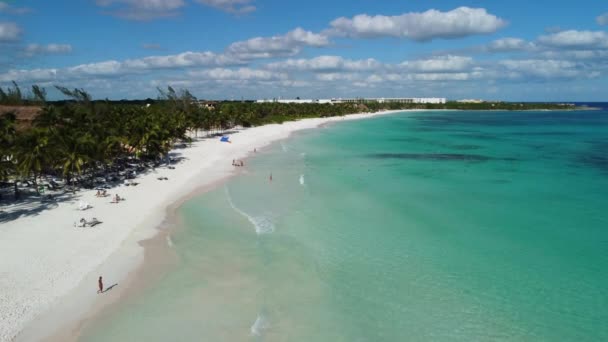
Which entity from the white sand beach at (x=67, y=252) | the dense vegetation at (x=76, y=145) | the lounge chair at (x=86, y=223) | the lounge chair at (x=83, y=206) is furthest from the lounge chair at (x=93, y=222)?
the dense vegetation at (x=76, y=145)

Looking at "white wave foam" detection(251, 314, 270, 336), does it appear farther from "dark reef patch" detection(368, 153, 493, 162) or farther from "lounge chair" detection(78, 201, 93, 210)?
"dark reef patch" detection(368, 153, 493, 162)

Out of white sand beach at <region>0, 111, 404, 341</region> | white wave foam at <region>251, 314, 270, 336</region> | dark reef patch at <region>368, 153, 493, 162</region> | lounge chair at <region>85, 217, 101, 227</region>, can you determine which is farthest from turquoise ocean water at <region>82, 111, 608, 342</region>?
dark reef patch at <region>368, 153, 493, 162</region>

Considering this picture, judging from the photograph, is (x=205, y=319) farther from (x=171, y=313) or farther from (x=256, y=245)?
(x=256, y=245)

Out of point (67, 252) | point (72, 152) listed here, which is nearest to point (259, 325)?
point (67, 252)

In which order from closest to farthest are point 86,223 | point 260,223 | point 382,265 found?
point 382,265
point 86,223
point 260,223

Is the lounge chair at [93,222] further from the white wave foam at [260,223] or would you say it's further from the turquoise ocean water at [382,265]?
the white wave foam at [260,223]

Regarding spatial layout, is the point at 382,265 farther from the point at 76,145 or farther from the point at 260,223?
the point at 76,145
